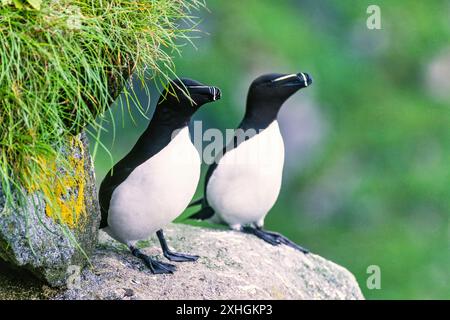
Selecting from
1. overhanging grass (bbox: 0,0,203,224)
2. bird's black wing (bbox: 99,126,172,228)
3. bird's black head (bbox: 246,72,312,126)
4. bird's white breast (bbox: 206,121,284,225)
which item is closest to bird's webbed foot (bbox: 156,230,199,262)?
bird's black wing (bbox: 99,126,172,228)

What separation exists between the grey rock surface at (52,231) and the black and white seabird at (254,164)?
1.23 m

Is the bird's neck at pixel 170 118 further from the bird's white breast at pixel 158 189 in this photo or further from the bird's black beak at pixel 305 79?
the bird's black beak at pixel 305 79

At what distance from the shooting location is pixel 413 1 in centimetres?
1180

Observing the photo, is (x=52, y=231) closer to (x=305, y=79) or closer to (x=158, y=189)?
(x=158, y=189)

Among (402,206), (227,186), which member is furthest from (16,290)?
(402,206)

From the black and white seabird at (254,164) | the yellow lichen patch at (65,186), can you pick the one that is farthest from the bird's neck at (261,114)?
the yellow lichen patch at (65,186)

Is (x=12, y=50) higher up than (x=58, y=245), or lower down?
higher up

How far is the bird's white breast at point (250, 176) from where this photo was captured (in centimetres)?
565

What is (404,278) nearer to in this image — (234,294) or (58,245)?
(234,294)

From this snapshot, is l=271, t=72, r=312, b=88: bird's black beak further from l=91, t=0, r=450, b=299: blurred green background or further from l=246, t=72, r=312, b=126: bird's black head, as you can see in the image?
l=91, t=0, r=450, b=299: blurred green background

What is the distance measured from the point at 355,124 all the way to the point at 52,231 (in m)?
7.22

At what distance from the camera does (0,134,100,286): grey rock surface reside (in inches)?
161

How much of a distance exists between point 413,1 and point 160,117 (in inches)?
301

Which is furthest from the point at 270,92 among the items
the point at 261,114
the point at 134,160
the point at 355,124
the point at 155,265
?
the point at 355,124
